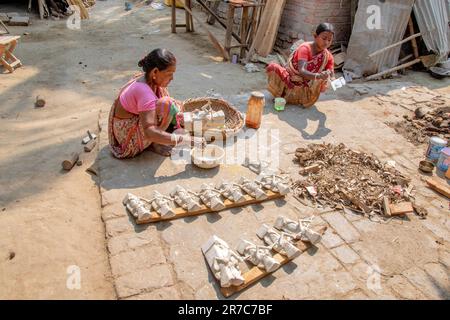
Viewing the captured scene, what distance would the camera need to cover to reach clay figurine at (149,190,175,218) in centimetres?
268

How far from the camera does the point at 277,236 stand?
8.38 feet

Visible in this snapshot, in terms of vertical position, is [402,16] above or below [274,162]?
above

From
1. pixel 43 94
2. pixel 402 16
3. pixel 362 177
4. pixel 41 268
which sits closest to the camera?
pixel 41 268

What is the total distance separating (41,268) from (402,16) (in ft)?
23.3

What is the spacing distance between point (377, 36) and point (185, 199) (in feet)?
18.9

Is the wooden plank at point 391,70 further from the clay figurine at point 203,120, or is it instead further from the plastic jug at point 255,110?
the clay figurine at point 203,120

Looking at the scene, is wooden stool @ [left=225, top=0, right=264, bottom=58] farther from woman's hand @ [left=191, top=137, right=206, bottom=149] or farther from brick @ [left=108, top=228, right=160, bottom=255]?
brick @ [left=108, top=228, right=160, bottom=255]

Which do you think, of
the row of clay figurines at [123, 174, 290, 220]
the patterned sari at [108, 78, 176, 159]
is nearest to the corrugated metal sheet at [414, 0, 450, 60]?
the row of clay figurines at [123, 174, 290, 220]

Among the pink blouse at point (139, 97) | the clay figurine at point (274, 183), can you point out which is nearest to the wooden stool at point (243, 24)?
→ the pink blouse at point (139, 97)

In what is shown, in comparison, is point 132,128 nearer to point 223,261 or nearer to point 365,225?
point 223,261

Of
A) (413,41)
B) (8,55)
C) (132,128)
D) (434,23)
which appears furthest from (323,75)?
(8,55)
